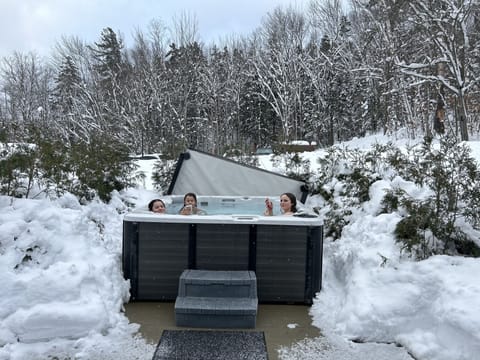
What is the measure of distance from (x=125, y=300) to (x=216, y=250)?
87cm

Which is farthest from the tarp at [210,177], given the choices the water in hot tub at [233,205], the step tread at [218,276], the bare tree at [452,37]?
the bare tree at [452,37]

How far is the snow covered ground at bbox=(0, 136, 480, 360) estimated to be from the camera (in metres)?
2.39

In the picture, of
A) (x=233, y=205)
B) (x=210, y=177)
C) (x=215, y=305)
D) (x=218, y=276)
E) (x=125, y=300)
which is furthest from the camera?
(x=210, y=177)

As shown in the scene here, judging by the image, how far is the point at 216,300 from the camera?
9.61 feet

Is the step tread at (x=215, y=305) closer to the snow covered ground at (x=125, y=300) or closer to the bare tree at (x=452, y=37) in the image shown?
the snow covered ground at (x=125, y=300)

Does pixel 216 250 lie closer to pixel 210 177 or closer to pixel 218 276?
pixel 218 276

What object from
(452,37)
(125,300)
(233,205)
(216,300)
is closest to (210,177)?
(233,205)

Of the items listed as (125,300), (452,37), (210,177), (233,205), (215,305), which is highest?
(452,37)

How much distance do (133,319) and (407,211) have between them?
8.29ft

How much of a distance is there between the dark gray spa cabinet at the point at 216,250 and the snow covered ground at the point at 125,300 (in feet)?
0.69

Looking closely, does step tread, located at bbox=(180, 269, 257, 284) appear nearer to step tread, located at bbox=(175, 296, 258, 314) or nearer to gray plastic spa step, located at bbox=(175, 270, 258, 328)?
gray plastic spa step, located at bbox=(175, 270, 258, 328)

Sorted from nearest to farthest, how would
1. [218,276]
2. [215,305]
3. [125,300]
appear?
[215,305]
[218,276]
[125,300]

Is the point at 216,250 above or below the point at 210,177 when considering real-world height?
below

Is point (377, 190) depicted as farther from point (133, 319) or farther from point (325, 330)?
point (133, 319)
